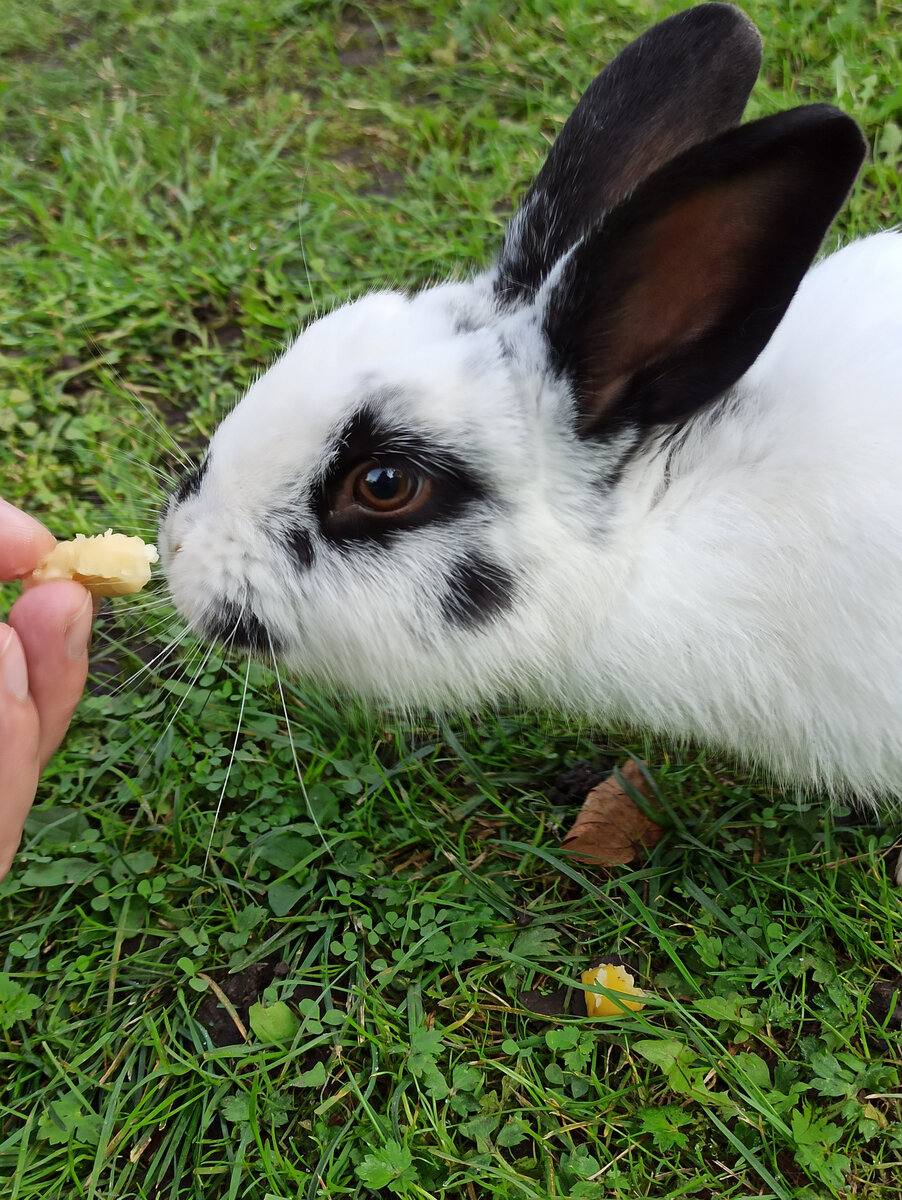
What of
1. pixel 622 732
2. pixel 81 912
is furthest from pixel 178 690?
pixel 622 732

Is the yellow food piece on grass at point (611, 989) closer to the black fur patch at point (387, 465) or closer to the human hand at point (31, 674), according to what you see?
the black fur patch at point (387, 465)

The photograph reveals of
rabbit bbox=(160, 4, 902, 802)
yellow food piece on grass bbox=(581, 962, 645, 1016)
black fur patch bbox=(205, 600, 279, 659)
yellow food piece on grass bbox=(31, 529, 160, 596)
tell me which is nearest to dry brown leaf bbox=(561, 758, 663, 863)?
yellow food piece on grass bbox=(581, 962, 645, 1016)

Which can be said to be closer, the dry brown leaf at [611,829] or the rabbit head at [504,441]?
the rabbit head at [504,441]

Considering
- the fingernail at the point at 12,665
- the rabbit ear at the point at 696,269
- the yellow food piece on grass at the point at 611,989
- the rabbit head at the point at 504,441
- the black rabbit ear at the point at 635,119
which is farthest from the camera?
the yellow food piece on grass at the point at 611,989

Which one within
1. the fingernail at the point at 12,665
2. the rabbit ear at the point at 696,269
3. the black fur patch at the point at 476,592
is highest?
the rabbit ear at the point at 696,269

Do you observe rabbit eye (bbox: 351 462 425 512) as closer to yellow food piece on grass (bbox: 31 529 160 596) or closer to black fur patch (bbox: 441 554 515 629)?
black fur patch (bbox: 441 554 515 629)

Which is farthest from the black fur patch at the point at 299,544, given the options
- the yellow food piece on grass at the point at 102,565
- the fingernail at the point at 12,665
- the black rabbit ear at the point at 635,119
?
the black rabbit ear at the point at 635,119

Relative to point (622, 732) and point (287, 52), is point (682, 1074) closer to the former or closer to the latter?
point (622, 732)
